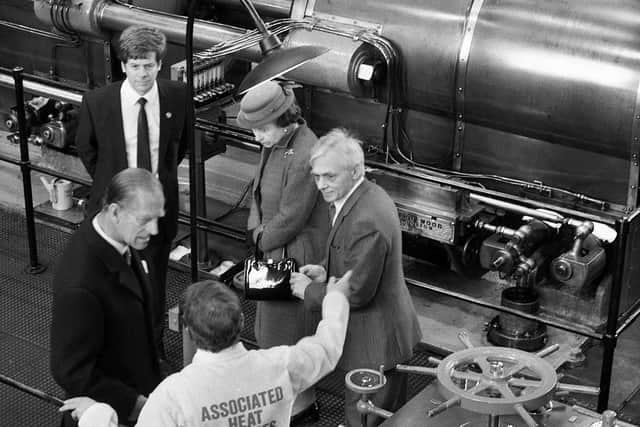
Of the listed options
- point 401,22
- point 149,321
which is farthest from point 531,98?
point 149,321

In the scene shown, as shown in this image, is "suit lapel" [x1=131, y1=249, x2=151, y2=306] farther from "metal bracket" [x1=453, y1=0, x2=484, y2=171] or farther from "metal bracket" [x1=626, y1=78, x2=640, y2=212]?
"metal bracket" [x1=626, y1=78, x2=640, y2=212]

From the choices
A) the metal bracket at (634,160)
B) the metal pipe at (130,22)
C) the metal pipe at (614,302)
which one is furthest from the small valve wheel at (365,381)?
the metal pipe at (130,22)

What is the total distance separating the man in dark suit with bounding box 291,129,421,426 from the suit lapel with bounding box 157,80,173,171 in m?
0.86

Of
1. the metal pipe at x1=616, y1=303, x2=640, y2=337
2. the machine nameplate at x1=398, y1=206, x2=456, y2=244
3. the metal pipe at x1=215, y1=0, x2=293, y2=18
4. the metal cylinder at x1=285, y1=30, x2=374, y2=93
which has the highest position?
the metal pipe at x1=215, y1=0, x2=293, y2=18

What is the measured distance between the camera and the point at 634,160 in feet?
14.5

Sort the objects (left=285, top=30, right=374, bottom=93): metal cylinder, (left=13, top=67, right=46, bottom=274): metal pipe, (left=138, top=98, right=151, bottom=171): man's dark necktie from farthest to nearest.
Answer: (left=13, top=67, right=46, bottom=274): metal pipe → (left=285, top=30, right=374, bottom=93): metal cylinder → (left=138, top=98, right=151, bottom=171): man's dark necktie

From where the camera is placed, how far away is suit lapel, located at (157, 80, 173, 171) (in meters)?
4.25

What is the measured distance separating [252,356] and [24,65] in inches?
187

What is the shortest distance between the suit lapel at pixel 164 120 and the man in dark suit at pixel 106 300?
4.02 ft

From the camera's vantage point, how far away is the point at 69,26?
19.5 ft

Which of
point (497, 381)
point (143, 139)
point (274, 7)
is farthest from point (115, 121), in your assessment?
point (497, 381)

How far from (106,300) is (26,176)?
93.4 inches

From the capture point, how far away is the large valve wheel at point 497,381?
2509 mm

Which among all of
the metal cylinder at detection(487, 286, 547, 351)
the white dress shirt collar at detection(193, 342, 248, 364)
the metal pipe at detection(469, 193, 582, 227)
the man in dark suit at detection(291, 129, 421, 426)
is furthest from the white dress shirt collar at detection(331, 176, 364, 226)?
the metal cylinder at detection(487, 286, 547, 351)
